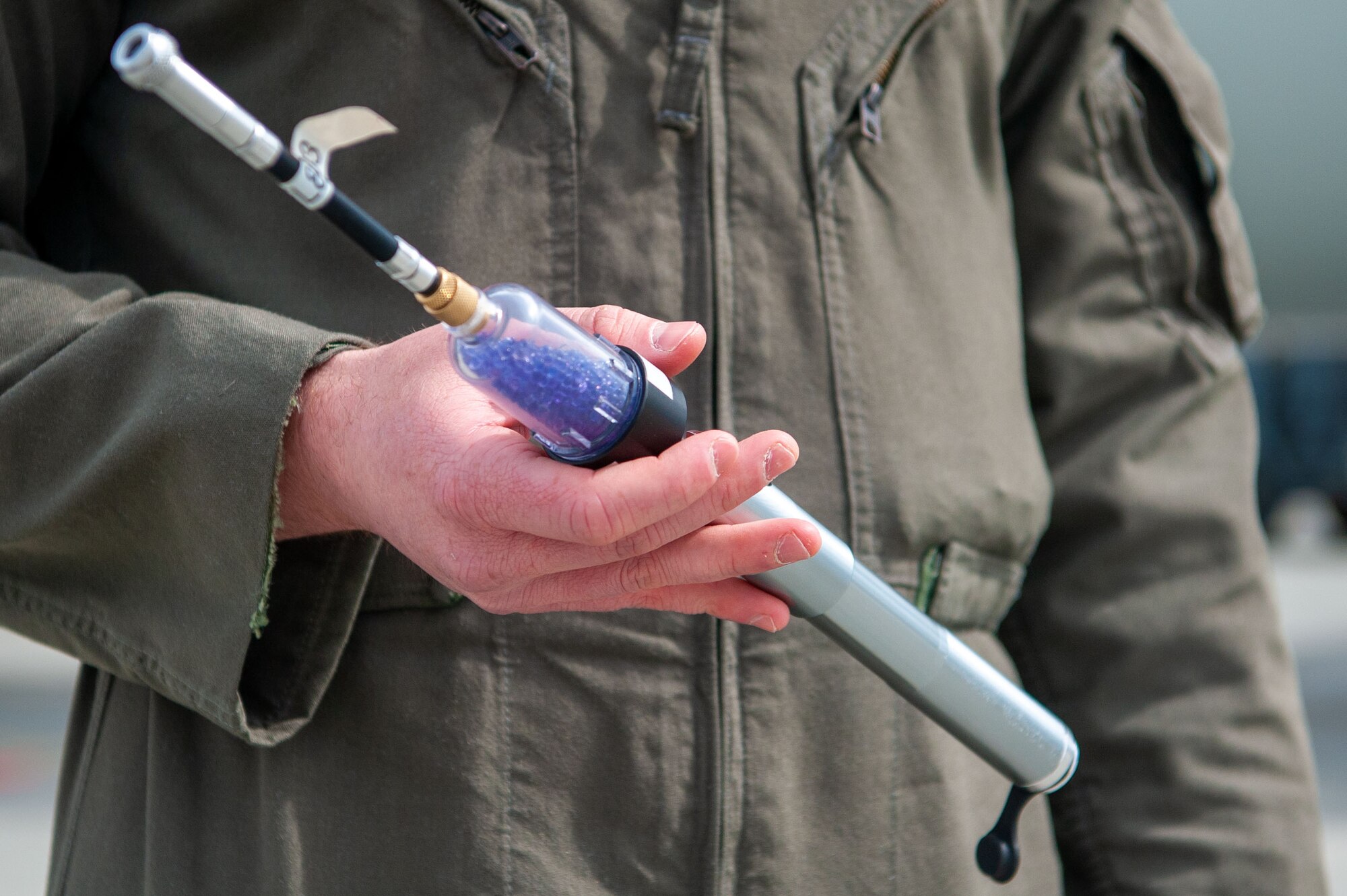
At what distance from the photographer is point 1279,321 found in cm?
1101

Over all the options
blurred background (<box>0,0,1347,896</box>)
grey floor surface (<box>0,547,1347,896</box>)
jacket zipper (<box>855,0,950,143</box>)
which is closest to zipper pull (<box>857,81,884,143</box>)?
jacket zipper (<box>855,0,950,143</box>)

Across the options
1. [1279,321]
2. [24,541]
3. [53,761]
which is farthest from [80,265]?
[1279,321]

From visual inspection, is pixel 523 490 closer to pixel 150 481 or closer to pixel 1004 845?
pixel 150 481

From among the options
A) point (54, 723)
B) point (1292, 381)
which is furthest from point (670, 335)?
point (1292, 381)

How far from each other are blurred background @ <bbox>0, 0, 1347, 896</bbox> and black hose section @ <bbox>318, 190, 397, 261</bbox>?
3.89 metres

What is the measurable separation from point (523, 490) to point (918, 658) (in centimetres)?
41

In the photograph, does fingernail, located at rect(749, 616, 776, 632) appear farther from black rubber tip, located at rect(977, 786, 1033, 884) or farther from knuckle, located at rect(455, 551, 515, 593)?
black rubber tip, located at rect(977, 786, 1033, 884)

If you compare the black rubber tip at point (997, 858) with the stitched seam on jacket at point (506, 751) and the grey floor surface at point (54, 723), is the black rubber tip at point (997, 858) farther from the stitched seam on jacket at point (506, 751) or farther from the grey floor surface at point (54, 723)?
the grey floor surface at point (54, 723)

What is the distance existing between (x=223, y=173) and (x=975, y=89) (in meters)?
0.73

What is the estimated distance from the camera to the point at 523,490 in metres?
0.72

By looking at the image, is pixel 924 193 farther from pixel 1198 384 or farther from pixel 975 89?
pixel 1198 384

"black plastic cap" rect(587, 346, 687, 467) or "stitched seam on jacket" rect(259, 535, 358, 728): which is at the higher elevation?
"black plastic cap" rect(587, 346, 687, 467)

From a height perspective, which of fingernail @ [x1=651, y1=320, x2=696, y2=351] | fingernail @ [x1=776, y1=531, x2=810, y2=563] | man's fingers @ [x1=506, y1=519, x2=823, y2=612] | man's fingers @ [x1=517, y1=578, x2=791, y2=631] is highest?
fingernail @ [x1=651, y1=320, x2=696, y2=351]

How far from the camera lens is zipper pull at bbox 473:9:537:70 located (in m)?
1.01
